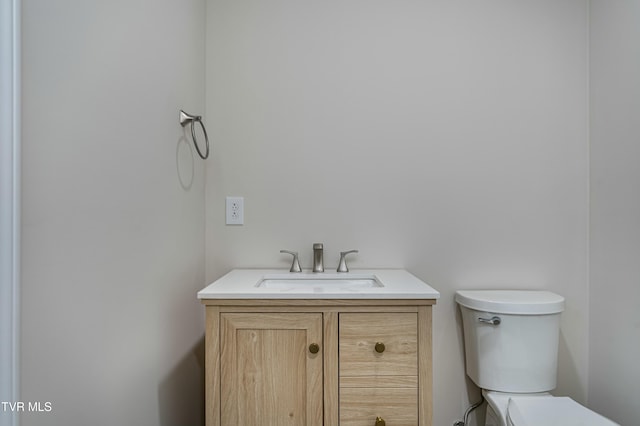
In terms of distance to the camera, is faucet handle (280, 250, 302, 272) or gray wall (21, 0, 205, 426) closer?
gray wall (21, 0, 205, 426)

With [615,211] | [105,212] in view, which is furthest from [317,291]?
[615,211]

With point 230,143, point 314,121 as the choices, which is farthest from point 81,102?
point 314,121

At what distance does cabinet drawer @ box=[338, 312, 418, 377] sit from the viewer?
1118mm

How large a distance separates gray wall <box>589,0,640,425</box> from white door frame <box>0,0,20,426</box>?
6.31 ft

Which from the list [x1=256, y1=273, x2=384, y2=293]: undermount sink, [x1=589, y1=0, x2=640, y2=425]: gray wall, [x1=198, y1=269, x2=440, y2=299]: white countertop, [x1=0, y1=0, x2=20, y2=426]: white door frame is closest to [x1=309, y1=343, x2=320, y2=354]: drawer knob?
[x1=198, y1=269, x2=440, y2=299]: white countertop

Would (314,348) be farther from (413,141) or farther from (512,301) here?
(413,141)

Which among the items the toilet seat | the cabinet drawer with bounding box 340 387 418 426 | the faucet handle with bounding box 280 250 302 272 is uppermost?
the faucet handle with bounding box 280 250 302 272

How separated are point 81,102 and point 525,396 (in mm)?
1756

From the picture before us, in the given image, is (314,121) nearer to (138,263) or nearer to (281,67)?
(281,67)

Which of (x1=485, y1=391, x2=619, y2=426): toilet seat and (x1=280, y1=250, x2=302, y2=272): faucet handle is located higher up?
(x1=280, y1=250, x2=302, y2=272): faucet handle

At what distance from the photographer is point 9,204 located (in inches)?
23.6

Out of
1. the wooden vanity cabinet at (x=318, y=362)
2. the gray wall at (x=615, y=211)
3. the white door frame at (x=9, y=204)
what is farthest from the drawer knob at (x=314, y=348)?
the gray wall at (x=615, y=211)

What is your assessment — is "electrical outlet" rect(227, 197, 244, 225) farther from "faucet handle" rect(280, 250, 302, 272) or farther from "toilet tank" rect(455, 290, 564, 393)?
"toilet tank" rect(455, 290, 564, 393)

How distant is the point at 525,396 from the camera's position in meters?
1.37
